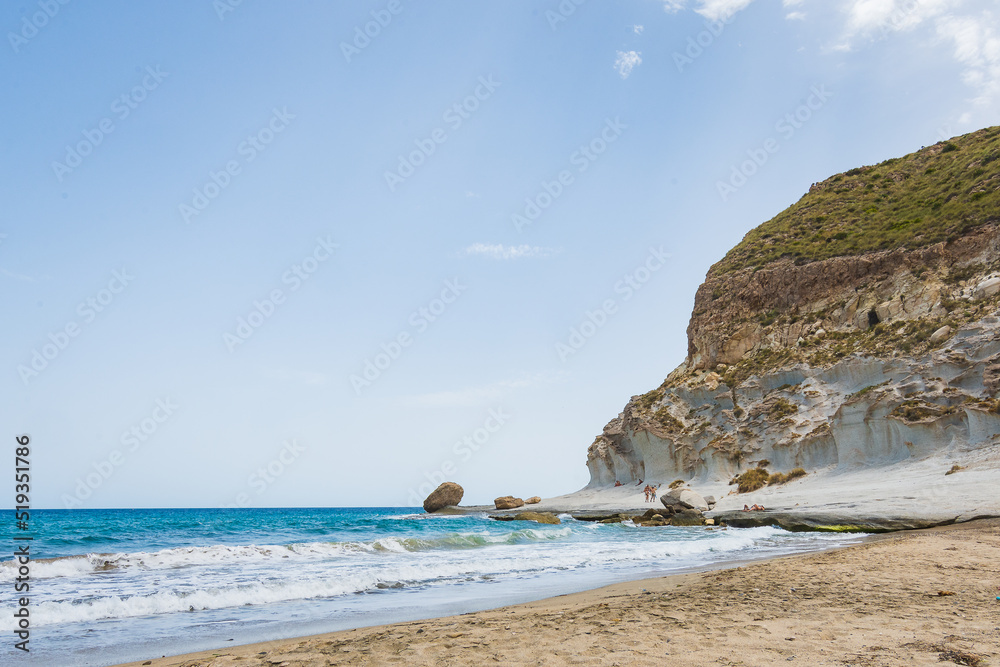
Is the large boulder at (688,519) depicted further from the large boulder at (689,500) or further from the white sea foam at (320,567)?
the white sea foam at (320,567)

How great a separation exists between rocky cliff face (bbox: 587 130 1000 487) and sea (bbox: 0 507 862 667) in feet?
38.9

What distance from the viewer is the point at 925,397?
91.0ft

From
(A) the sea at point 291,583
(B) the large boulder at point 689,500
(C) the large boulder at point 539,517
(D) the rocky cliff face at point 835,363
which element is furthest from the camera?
(C) the large boulder at point 539,517

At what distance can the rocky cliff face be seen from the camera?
2780 centimetres

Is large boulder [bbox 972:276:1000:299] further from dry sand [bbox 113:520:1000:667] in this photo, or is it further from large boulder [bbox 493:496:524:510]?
large boulder [bbox 493:496:524:510]

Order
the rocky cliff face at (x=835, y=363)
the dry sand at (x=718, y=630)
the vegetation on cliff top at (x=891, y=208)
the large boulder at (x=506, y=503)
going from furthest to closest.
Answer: the large boulder at (x=506, y=503), the vegetation on cliff top at (x=891, y=208), the rocky cliff face at (x=835, y=363), the dry sand at (x=718, y=630)

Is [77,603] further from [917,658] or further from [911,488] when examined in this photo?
[911,488]

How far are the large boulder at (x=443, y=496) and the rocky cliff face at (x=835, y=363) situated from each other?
14491mm

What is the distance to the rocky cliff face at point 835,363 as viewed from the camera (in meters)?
27.8

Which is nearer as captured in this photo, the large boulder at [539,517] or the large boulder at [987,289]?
the large boulder at [987,289]

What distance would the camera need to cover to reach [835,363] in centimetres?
3372

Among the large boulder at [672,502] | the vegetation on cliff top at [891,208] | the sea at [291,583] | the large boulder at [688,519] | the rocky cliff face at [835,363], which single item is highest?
the vegetation on cliff top at [891,208]

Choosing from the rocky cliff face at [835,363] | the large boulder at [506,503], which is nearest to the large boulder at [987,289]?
the rocky cliff face at [835,363]

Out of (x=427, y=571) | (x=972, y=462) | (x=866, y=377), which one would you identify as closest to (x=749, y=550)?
(x=427, y=571)
